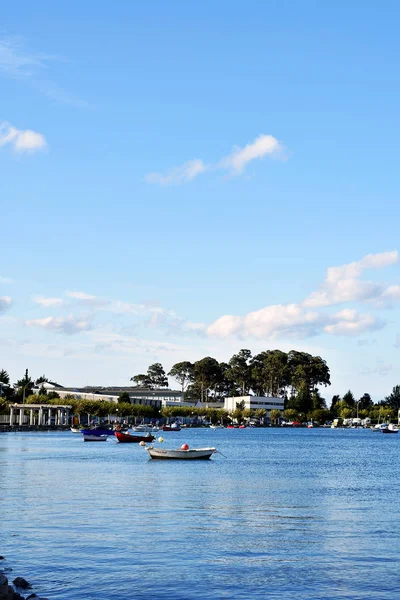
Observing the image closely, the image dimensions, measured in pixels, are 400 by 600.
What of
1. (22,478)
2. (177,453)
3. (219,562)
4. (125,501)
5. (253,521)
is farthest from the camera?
(177,453)

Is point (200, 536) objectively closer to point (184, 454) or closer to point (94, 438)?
point (184, 454)

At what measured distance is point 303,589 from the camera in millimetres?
28922

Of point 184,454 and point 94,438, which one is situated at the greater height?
point 94,438

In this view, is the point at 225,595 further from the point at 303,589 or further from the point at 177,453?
the point at 177,453

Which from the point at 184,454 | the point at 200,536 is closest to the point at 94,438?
the point at 184,454

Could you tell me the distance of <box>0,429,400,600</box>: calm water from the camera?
2953cm

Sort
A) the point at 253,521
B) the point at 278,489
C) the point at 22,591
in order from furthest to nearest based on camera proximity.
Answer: the point at 278,489, the point at 253,521, the point at 22,591

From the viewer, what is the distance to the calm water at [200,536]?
29.5 meters

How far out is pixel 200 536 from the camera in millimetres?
39312

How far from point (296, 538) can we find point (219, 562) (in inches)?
282

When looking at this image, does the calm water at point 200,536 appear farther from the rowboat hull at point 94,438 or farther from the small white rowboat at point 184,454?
the rowboat hull at point 94,438

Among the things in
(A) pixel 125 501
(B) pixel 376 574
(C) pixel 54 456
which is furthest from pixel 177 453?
(B) pixel 376 574

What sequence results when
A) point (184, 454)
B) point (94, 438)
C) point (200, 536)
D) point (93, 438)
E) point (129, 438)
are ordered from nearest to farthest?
point (200, 536) < point (184, 454) < point (129, 438) < point (94, 438) < point (93, 438)

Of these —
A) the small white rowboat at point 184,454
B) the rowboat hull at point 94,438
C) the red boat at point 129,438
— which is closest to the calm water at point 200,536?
the small white rowboat at point 184,454
